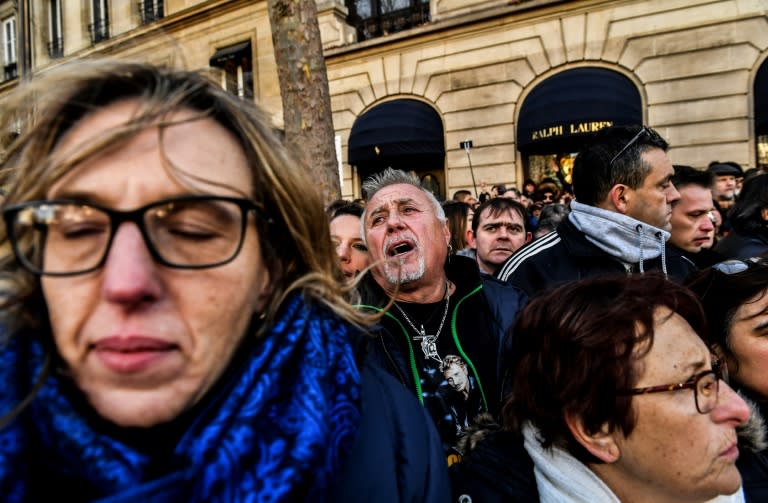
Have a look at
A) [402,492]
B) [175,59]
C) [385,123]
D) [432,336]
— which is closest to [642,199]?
[432,336]

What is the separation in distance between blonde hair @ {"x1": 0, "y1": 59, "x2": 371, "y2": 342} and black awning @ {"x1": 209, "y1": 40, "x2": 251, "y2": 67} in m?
14.9

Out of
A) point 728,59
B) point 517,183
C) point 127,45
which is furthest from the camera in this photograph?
point 517,183

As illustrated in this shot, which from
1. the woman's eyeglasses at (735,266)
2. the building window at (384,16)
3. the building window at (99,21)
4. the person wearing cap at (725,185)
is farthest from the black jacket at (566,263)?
the building window at (99,21)

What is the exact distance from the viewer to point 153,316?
37.9 inches

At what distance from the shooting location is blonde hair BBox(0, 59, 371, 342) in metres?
1.03

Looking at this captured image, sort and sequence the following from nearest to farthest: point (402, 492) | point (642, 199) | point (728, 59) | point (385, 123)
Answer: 1. point (402, 492)
2. point (642, 199)
3. point (728, 59)
4. point (385, 123)

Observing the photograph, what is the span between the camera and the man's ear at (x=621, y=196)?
10.4ft

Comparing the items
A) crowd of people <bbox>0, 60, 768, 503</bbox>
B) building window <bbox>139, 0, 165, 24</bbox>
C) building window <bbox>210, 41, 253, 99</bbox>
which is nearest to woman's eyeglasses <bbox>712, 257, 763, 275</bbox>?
crowd of people <bbox>0, 60, 768, 503</bbox>

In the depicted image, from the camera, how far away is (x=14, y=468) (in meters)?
0.91

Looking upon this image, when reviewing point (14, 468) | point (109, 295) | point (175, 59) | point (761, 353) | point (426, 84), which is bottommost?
point (761, 353)

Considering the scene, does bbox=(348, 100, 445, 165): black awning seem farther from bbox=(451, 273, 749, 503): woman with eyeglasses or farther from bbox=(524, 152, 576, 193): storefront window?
bbox=(451, 273, 749, 503): woman with eyeglasses

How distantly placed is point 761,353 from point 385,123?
11.0 metres

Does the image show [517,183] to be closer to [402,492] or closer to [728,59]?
[728,59]

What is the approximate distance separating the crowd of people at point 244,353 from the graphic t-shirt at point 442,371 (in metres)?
0.32
